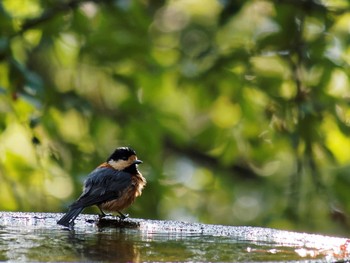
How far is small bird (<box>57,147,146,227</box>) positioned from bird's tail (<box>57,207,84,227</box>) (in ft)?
0.68

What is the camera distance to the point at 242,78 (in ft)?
16.6

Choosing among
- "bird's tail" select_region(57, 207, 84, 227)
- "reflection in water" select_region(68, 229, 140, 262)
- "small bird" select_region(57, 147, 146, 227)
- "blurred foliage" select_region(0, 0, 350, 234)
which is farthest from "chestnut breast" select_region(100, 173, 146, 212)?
"reflection in water" select_region(68, 229, 140, 262)

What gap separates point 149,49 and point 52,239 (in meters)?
2.60

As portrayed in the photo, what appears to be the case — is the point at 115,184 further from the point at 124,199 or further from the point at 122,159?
the point at 122,159

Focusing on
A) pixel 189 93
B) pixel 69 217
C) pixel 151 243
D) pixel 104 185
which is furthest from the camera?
pixel 189 93

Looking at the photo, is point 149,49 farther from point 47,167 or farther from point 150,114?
point 47,167

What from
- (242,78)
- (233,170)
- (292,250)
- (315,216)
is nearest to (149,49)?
(242,78)

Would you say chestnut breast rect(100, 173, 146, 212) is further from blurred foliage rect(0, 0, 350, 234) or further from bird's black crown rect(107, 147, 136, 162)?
blurred foliage rect(0, 0, 350, 234)

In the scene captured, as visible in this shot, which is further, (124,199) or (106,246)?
(124,199)

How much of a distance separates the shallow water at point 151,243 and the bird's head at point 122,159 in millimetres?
659

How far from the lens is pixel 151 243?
279 cm

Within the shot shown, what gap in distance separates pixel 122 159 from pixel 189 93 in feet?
4.53

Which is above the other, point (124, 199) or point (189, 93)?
point (189, 93)

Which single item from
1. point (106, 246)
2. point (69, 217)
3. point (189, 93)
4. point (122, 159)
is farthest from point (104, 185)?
point (189, 93)
